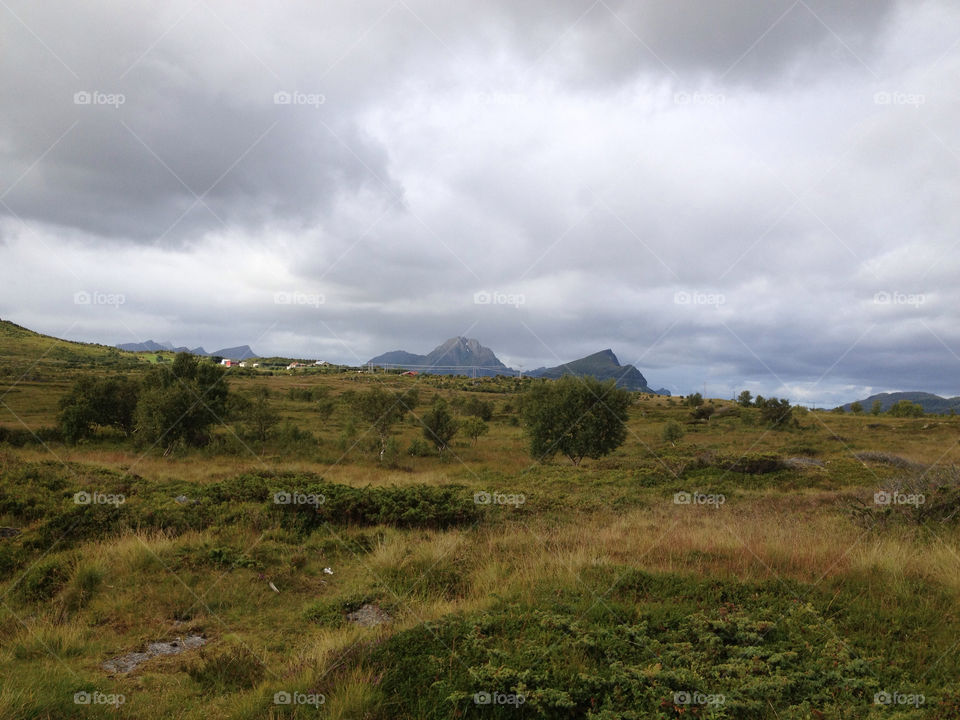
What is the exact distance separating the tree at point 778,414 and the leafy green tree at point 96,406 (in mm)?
72712

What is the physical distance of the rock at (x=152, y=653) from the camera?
591cm

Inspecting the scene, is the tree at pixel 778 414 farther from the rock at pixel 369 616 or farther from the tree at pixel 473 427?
the rock at pixel 369 616

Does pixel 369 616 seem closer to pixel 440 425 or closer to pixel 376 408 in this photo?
pixel 440 425

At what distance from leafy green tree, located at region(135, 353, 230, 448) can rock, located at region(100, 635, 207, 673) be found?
33219mm

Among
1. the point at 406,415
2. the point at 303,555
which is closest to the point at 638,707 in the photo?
the point at 303,555

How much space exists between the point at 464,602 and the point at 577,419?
31205mm

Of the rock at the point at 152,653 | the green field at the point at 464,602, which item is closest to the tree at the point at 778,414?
→ the green field at the point at 464,602

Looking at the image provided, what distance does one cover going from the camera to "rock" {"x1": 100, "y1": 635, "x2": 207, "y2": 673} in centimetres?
591

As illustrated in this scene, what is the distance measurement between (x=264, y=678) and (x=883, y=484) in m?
18.6

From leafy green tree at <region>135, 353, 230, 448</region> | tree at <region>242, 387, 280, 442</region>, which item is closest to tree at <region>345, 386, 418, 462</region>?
tree at <region>242, 387, 280, 442</region>

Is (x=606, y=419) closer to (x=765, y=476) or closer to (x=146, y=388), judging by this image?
(x=765, y=476)

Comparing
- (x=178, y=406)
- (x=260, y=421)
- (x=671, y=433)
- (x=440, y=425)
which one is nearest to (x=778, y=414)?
(x=671, y=433)

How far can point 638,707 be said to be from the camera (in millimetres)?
4523

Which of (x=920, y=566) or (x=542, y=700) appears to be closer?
(x=542, y=700)
